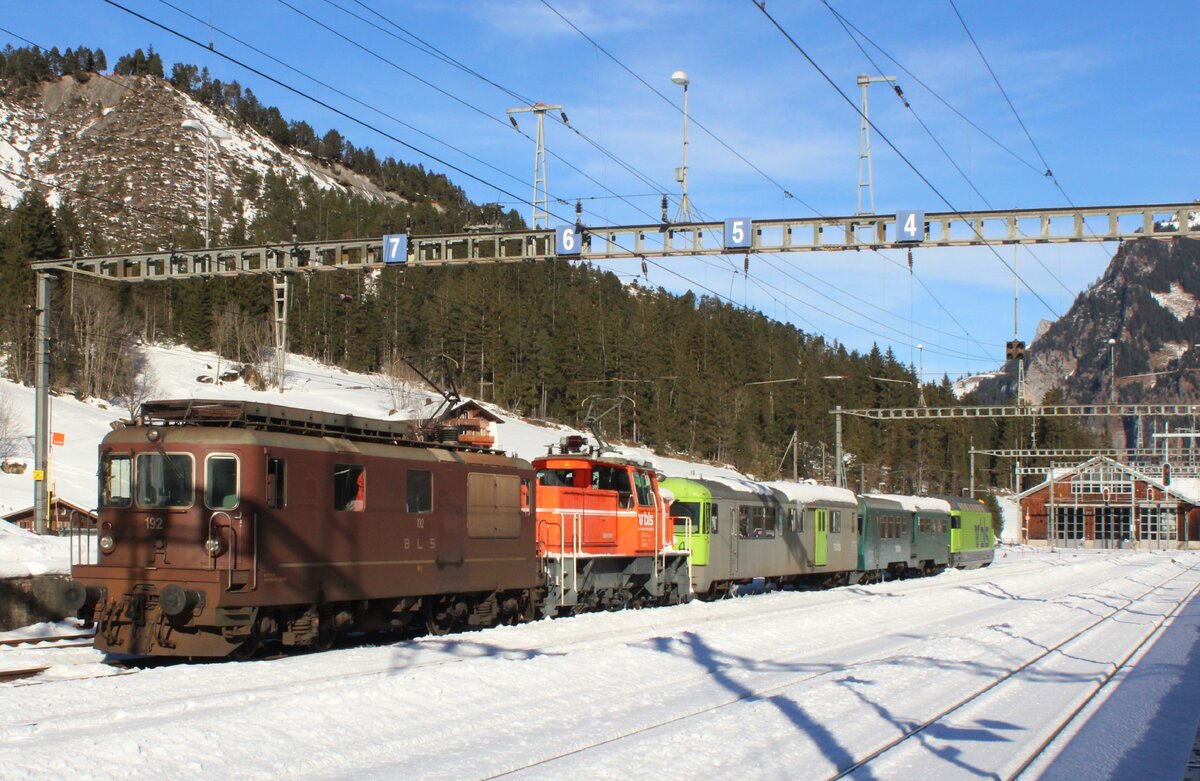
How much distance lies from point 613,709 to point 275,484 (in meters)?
5.94

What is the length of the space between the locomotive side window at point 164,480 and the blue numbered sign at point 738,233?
1329cm

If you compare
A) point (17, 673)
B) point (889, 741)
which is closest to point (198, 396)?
point (17, 673)

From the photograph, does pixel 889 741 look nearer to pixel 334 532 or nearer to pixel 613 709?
pixel 613 709

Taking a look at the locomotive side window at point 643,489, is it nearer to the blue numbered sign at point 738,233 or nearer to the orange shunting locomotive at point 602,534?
the orange shunting locomotive at point 602,534

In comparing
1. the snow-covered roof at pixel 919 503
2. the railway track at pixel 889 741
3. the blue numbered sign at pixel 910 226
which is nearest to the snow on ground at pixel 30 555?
the railway track at pixel 889 741

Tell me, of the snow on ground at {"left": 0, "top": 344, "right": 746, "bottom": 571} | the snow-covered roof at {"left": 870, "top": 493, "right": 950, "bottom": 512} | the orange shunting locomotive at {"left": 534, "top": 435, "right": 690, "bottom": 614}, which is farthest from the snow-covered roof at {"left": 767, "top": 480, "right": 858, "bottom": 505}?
the orange shunting locomotive at {"left": 534, "top": 435, "right": 690, "bottom": 614}

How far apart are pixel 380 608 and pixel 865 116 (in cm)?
1781

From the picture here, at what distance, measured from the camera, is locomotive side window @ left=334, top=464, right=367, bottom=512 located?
647 inches

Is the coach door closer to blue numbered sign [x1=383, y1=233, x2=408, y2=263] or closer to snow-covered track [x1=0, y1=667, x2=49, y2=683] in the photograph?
blue numbered sign [x1=383, y1=233, x2=408, y2=263]

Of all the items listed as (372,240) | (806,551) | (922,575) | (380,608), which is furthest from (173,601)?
(922,575)

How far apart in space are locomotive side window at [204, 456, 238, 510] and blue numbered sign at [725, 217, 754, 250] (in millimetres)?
12970

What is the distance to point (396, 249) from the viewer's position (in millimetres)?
25953

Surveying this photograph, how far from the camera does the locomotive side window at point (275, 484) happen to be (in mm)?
15133

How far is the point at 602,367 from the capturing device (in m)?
109
